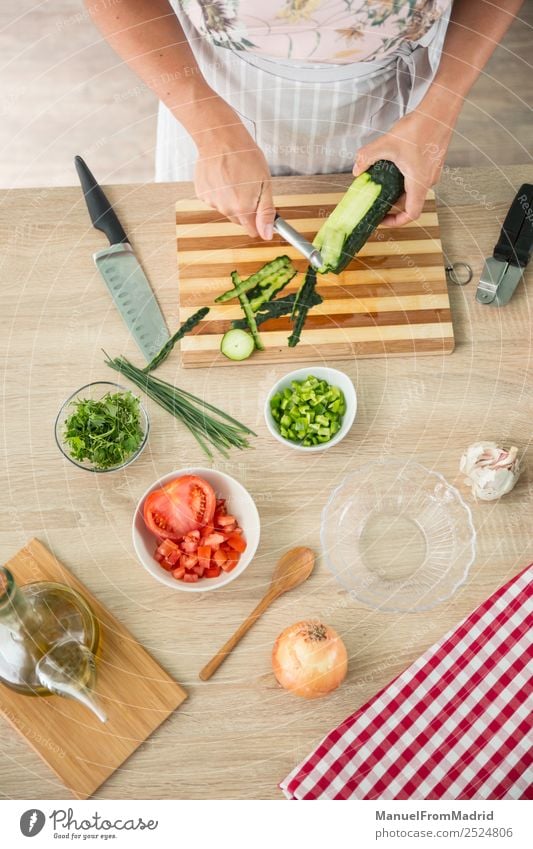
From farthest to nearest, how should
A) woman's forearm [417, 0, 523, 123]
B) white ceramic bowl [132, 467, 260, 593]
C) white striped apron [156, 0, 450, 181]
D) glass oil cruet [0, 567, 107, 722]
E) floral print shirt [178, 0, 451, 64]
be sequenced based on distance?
white striped apron [156, 0, 450, 181]
woman's forearm [417, 0, 523, 123]
floral print shirt [178, 0, 451, 64]
white ceramic bowl [132, 467, 260, 593]
glass oil cruet [0, 567, 107, 722]

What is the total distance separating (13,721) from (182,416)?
0.58 m

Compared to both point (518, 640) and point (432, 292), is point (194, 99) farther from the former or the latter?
point (518, 640)

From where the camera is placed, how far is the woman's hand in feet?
4.95

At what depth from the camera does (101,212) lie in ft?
5.11

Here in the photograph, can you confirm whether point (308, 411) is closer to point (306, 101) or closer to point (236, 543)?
point (236, 543)

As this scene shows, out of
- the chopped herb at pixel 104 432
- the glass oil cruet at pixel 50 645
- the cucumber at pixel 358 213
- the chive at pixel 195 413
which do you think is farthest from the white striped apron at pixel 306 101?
the glass oil cruet at pixel 50 645

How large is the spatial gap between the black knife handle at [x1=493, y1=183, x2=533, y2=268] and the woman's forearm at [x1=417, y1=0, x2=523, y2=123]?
0.21 m

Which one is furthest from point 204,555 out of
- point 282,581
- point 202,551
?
point 282,581

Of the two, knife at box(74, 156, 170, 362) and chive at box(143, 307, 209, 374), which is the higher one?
knife at box(74, 156, 170, 362)

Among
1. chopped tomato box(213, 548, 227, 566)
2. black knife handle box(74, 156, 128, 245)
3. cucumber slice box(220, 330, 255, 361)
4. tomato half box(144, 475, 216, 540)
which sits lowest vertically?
chopped tomato box(213, 548, 227, 566)

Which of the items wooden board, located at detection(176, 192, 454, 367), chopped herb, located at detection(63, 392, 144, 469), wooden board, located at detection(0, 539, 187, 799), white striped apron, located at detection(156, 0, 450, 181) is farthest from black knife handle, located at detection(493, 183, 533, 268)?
wooden board, located at detection(0, 539, 187, 799)

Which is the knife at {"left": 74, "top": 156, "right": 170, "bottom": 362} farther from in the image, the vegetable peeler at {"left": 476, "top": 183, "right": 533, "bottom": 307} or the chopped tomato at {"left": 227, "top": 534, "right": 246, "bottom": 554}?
the vegetable peeler at {"left": 476, "top": 183, "right": 533, "bottom": 307}

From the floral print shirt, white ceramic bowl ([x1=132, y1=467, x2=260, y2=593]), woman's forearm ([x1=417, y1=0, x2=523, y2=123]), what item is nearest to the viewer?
white ceramic bowl ([x1=132, y1=467, x2=260, y2=593])

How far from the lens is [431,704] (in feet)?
4.21
